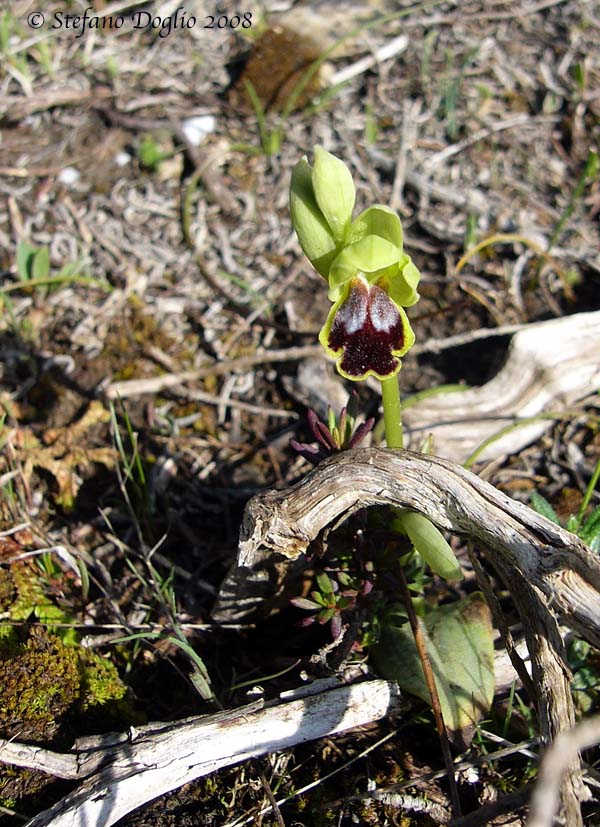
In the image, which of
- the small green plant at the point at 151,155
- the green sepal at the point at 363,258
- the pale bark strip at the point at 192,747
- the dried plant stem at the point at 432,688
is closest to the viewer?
the pale bark strip at the point at 192,747

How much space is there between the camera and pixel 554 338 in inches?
151

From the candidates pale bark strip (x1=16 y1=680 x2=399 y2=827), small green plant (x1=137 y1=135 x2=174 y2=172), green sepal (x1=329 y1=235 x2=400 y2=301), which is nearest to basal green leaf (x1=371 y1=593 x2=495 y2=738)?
pale bark strip (x1=16 y1=680 x2=399 y2=827)

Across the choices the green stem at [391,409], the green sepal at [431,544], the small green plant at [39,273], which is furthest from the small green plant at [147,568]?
the small green plant at [39,273]

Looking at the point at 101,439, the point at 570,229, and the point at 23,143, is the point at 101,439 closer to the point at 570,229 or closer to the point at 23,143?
the point at 23,143

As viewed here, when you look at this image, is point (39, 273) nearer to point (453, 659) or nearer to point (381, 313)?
point (381, 313)

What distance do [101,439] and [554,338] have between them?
7.55 feet

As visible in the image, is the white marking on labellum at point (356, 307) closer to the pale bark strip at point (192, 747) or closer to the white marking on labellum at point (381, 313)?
the white marking on labellum at point (381, 313)

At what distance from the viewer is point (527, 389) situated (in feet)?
12.6

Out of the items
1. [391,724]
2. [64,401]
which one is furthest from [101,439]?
[391,724]

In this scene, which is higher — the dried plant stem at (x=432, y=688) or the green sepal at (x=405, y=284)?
the green sepal at (x=405, y=284)

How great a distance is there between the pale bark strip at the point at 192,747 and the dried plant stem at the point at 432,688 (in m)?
0.19

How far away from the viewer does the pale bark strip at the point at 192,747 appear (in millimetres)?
2283

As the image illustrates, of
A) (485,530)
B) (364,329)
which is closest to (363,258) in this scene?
(364,329)

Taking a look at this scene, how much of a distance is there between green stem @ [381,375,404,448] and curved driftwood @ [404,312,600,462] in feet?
2.80
